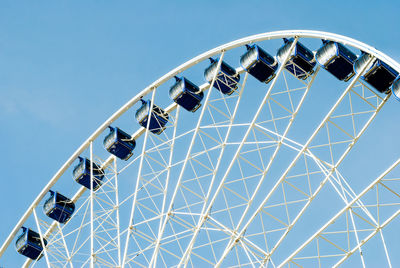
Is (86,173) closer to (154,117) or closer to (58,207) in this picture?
(58,207)

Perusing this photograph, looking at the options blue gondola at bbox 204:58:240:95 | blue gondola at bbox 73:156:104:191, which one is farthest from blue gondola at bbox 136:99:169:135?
blue gondola at bbox 73:156:104:191

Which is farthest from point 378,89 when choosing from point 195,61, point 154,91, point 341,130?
point 154,91

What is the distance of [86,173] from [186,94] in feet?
22.6

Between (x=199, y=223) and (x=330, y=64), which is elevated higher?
(x=330, y=64)

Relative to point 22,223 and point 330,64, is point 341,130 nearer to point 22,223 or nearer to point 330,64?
point 330,64

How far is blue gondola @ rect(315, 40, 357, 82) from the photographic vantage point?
27.9 metres

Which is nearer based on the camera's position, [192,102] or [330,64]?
[330,64]

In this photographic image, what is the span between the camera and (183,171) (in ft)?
96.6

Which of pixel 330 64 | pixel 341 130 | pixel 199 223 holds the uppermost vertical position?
pixel 330 64

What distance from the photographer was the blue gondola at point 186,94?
32.8m

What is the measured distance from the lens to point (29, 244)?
37.1m

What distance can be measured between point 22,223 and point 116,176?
5.94 m

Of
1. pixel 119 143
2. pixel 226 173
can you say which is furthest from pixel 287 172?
pixel 119 143

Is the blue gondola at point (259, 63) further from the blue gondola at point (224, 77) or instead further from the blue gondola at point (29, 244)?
the blue gondola at point (29, 244)
